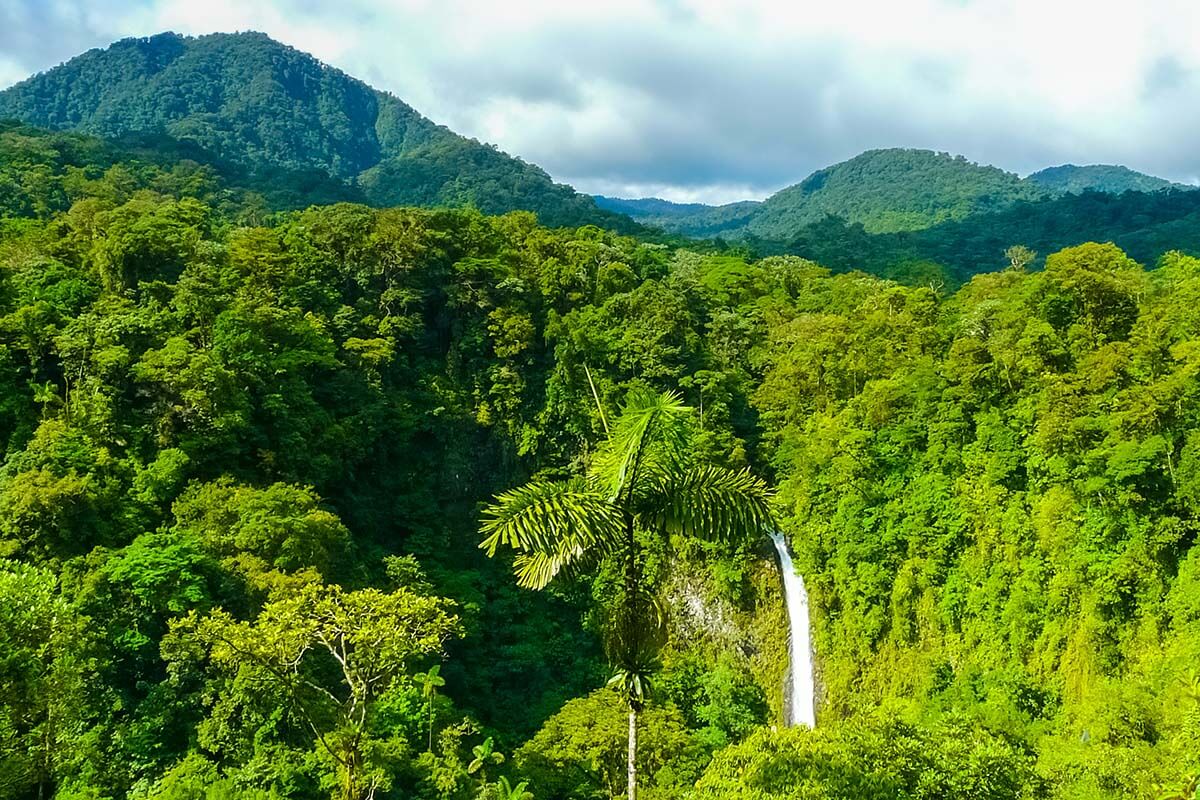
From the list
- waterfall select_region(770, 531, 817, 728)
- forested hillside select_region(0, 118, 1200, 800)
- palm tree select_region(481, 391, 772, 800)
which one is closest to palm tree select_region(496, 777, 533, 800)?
forested hillside select_region(0, 118, 1200, 800)

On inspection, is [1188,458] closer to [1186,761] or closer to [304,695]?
[1186,761]

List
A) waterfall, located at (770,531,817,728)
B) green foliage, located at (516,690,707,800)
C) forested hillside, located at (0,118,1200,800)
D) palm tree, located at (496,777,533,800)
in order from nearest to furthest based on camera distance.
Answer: forested hillside, located at (0,118,1200,800), palm tree, located at (496,777,533,800), green foliage, located at (516,690,707,800), waterfall, located at (770,531,817,728)

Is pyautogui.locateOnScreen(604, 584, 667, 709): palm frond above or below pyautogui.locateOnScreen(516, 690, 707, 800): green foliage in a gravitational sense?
above

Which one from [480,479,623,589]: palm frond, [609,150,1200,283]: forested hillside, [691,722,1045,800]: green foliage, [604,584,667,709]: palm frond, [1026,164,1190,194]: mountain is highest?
[1026,164,1190,194]: mountain

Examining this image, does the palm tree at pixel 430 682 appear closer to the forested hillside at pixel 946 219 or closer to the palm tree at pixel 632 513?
the palm tree at pixel 632 513

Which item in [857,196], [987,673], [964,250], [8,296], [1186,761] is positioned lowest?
[987,673]

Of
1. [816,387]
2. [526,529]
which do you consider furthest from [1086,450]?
[526,529]

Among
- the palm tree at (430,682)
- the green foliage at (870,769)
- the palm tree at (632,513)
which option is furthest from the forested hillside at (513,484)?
the palm tree at (632,513)

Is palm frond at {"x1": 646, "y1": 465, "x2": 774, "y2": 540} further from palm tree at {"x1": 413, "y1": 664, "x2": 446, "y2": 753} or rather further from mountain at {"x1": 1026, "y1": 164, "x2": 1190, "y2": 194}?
mountain at {"x1": 1026, "y1": 164, "x2": 1190, "y2": 194}
